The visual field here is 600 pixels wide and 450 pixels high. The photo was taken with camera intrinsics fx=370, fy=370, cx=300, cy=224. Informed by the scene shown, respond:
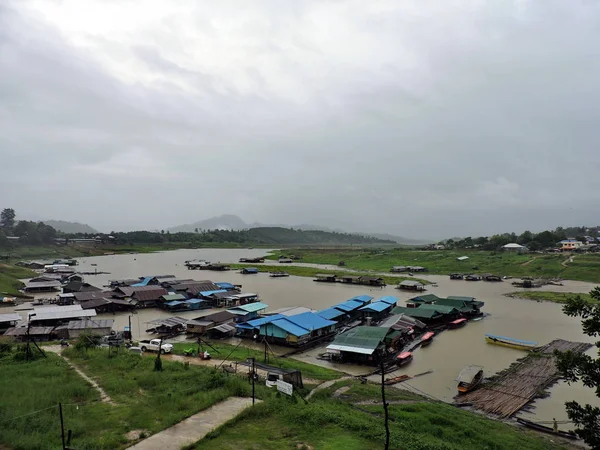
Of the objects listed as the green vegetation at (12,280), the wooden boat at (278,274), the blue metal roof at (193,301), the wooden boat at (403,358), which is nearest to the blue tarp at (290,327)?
the wooden boat at (403,358)

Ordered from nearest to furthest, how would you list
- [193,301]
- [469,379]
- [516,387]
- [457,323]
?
[469,379] → [516,387] → [457,323] → [193,301]

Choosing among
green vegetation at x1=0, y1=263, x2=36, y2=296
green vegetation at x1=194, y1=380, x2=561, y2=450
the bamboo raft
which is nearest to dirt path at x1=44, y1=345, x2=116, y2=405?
green vegetation at x1=194, y1=380, x2=561, y2=450

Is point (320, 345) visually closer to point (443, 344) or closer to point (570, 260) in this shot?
point (443, 344)

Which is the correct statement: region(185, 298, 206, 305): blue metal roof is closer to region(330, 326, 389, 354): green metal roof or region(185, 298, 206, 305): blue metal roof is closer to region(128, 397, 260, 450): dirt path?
region(330, 326, 389, 354): green metal roof

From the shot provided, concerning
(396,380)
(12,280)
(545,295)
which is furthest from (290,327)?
(12,280)

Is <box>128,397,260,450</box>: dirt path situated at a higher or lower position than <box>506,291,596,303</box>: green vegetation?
higher

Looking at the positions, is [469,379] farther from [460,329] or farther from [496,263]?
[496,263]
